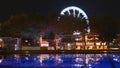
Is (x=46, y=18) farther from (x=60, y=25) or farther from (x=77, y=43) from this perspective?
(x=77, y=43)

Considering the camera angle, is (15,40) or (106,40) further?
(106,40)

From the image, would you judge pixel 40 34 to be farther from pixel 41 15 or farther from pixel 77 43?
pixel 77 43

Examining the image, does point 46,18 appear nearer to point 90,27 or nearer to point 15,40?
point 90,27

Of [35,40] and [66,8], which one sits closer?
[35,40]

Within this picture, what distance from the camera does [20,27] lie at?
72625 millimetres

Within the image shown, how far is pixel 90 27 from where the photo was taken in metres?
75.2

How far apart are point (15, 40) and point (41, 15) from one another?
850 inches

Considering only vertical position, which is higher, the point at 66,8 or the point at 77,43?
the point at 66,8

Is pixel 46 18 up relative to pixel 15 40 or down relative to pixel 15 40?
up

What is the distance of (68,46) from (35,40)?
8617 millimetres

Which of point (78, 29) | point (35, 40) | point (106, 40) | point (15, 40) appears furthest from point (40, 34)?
point (15, 40)

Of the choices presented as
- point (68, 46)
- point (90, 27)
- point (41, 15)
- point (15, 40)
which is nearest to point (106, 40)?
point (90, 27)

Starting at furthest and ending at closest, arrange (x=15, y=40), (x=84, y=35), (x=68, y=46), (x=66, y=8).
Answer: (x=66, y=8), (x=84, y=35), (x=68, y=46), (x=15, y=40)

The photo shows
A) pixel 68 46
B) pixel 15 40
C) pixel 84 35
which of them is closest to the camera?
pixel 15 40
